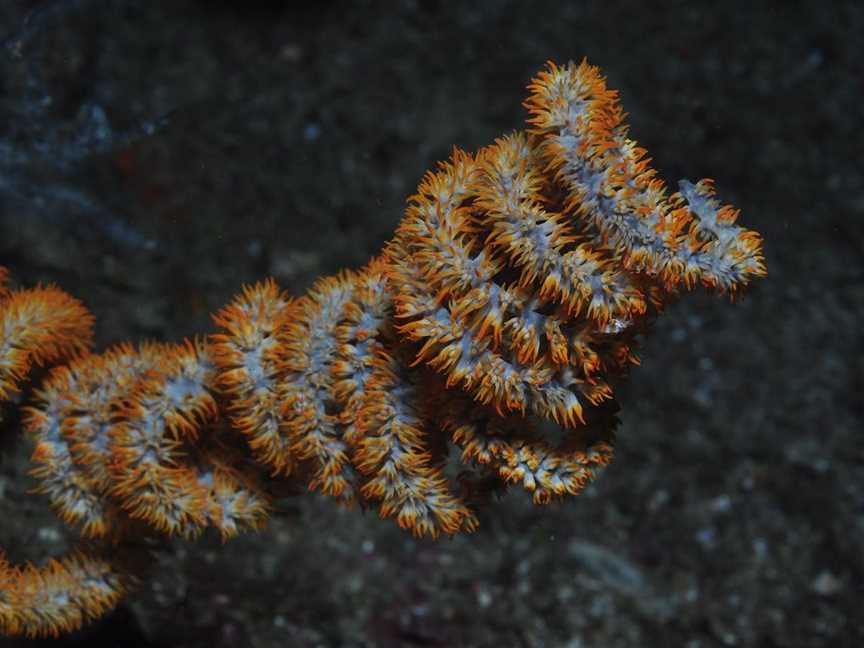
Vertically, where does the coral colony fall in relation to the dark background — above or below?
below

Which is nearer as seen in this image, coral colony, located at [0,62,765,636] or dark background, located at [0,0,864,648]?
coral colony, located at [0,62,765,636]

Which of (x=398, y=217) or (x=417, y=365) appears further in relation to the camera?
(x=398, y=217)

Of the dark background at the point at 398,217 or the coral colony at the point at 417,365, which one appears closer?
the coral colony at the point at 417,365

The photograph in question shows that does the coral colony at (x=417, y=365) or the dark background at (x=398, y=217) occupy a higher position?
the dark background at (x=398, y=217)
